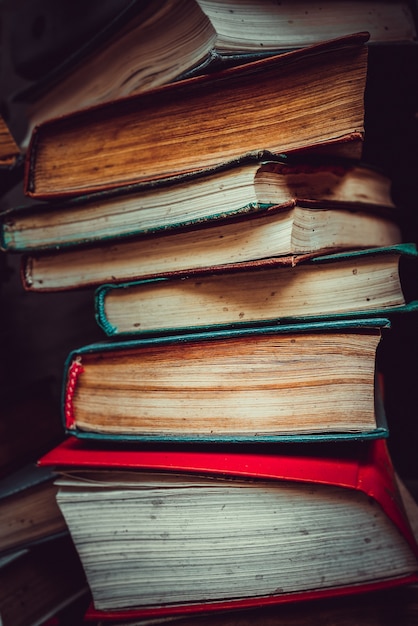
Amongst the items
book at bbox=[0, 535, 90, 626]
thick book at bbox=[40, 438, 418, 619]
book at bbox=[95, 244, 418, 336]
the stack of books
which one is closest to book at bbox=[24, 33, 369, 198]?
the stack of books

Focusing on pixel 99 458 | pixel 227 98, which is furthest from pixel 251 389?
pixel 227 98

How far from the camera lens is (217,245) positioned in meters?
0.66

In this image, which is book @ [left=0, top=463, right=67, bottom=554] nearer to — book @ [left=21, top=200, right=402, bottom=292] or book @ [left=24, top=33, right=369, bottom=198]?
book @ [left=21, top=200, right=402, bottom=292]

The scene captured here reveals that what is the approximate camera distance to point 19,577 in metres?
0.75

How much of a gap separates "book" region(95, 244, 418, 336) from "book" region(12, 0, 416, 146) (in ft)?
0.81

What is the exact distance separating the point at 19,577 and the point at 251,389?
433 mm

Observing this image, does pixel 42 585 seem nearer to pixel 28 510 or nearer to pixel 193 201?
pixel 28 510

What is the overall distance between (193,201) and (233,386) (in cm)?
22

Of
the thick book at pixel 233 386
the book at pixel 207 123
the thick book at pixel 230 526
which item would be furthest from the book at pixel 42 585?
the book at pixel 207 123

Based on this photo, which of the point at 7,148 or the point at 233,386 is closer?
the point at 233,386

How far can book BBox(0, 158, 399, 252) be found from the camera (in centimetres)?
61

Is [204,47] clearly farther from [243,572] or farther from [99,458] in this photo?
[243,572]

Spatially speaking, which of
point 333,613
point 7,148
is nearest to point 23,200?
point 7,148

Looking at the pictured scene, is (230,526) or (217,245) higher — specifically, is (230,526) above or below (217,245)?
below
